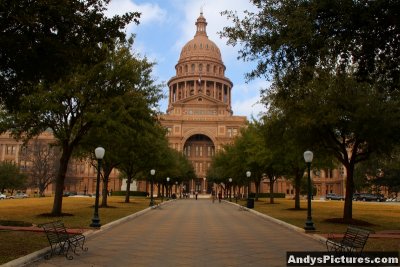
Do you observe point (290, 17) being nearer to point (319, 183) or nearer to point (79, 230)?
point (79, 230)

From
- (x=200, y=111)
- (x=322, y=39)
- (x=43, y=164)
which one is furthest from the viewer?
(x=200, y=111)

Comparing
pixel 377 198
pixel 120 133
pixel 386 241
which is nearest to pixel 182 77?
pixel 377 198

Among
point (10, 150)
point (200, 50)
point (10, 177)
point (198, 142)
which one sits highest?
point (200, 50)

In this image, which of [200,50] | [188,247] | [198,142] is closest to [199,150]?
[198,142]

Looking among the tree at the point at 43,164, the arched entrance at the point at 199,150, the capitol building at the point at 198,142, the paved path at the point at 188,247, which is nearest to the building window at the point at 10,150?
the capitol building at the point at 198,142

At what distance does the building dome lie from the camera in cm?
15912

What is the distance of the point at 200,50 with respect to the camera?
15988 centimetres

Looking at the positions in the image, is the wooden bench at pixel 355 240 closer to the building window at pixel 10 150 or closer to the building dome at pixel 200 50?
the building window at pixel 10 150

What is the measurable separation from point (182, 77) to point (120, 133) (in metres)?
133

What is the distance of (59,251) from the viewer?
13148 millimetres

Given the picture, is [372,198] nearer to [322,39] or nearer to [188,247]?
[188,247]

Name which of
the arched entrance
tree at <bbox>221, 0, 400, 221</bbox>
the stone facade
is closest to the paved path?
tree at <bbox>221, 0, 400, 221</bbox>

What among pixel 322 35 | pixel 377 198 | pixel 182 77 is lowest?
pixel 377 198

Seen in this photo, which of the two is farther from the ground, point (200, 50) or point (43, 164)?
point (200, 50)
